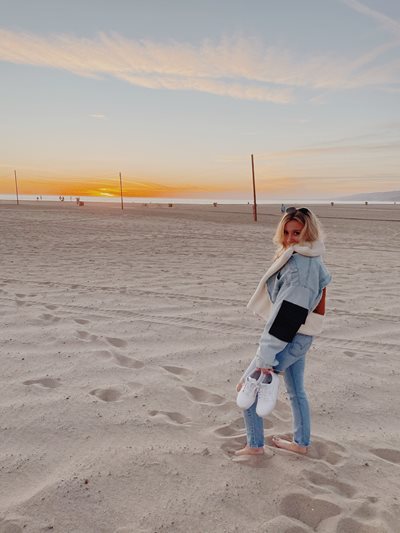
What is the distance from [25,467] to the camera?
8.96ft

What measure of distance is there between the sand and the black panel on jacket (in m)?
1.00

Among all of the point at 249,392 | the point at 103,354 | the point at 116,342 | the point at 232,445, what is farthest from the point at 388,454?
the point at 116,342

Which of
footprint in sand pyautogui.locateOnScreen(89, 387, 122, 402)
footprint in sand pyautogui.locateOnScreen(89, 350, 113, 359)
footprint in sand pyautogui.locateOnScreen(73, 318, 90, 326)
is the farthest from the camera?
footprint in sand pyautogui.locateOnScreen(73, 318, 90, 326)

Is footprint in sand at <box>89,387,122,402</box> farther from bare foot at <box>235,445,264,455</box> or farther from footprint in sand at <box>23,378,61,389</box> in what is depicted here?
bare foot at <box>235,445,264,455</box>

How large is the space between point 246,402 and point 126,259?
872 cm

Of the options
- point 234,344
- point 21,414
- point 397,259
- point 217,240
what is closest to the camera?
point 21,414

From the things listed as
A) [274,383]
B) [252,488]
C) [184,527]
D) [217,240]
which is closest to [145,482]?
[184,527]

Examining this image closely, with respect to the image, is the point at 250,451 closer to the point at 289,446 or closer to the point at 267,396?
the point at 289,446

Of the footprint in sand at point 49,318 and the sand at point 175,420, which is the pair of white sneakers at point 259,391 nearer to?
the sand at point 175,420

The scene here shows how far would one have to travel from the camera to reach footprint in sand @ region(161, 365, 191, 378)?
13.6 feet

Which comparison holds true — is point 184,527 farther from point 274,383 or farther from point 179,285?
point 179,285

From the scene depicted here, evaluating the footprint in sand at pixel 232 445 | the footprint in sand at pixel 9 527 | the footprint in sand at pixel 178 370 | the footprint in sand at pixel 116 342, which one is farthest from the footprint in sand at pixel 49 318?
the footprint in sand at pixel 9 527

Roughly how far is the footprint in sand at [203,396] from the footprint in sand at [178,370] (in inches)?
11.6

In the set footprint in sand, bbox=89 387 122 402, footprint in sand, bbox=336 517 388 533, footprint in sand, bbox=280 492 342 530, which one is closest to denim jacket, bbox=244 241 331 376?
footprint in sand, bbox=280 492 342 530
